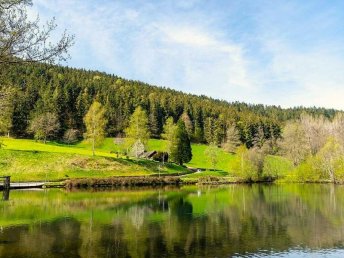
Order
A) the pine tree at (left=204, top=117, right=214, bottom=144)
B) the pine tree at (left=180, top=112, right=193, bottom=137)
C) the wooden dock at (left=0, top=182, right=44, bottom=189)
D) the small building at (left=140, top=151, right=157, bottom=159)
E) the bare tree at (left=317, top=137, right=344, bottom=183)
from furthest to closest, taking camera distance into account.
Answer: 1. the pine tree at (left=204, top=117, right=214, bottom=144)
2. the pine tree at (left=180, top=112, right=193, bottom=137)
3. the small building at (left=140, top=151, right=157, bottom=159)
4. the bare tree at (left=317, top=137, right=344, bottom=183)
5. the wooden dock at (left=0, top=182, right=44, bottom=189)

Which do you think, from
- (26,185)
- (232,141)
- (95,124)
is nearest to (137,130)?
(95,124)

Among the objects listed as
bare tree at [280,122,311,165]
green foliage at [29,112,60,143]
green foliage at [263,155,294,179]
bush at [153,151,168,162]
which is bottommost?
green foliage at [263,155,294,179]

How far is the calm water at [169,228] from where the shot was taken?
2884 centimetres

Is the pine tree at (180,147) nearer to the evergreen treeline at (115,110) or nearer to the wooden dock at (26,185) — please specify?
the wooden dock at (26,185)

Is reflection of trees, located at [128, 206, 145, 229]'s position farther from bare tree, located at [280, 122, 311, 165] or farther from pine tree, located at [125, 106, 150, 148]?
bare tree, located at [280, 122, 311, 165]

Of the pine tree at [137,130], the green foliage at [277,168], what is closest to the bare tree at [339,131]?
the green foliage at [277,168]

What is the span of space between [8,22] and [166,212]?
31578 millimetres

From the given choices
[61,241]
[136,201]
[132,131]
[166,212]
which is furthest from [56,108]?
[61,241]

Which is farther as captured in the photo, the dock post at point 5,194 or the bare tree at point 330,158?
the bare tree at point 330,158

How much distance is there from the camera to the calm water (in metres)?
28.8

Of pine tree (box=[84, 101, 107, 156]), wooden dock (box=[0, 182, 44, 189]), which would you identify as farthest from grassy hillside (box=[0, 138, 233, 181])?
pine tree (box=[84, 101, 107, 156])

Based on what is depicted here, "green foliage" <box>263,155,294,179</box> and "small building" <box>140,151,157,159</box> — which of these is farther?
"small building" <box>140,151,157,159</box>

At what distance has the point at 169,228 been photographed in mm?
37844

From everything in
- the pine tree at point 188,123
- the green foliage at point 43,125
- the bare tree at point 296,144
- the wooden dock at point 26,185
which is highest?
the pine tree at point 188,123
